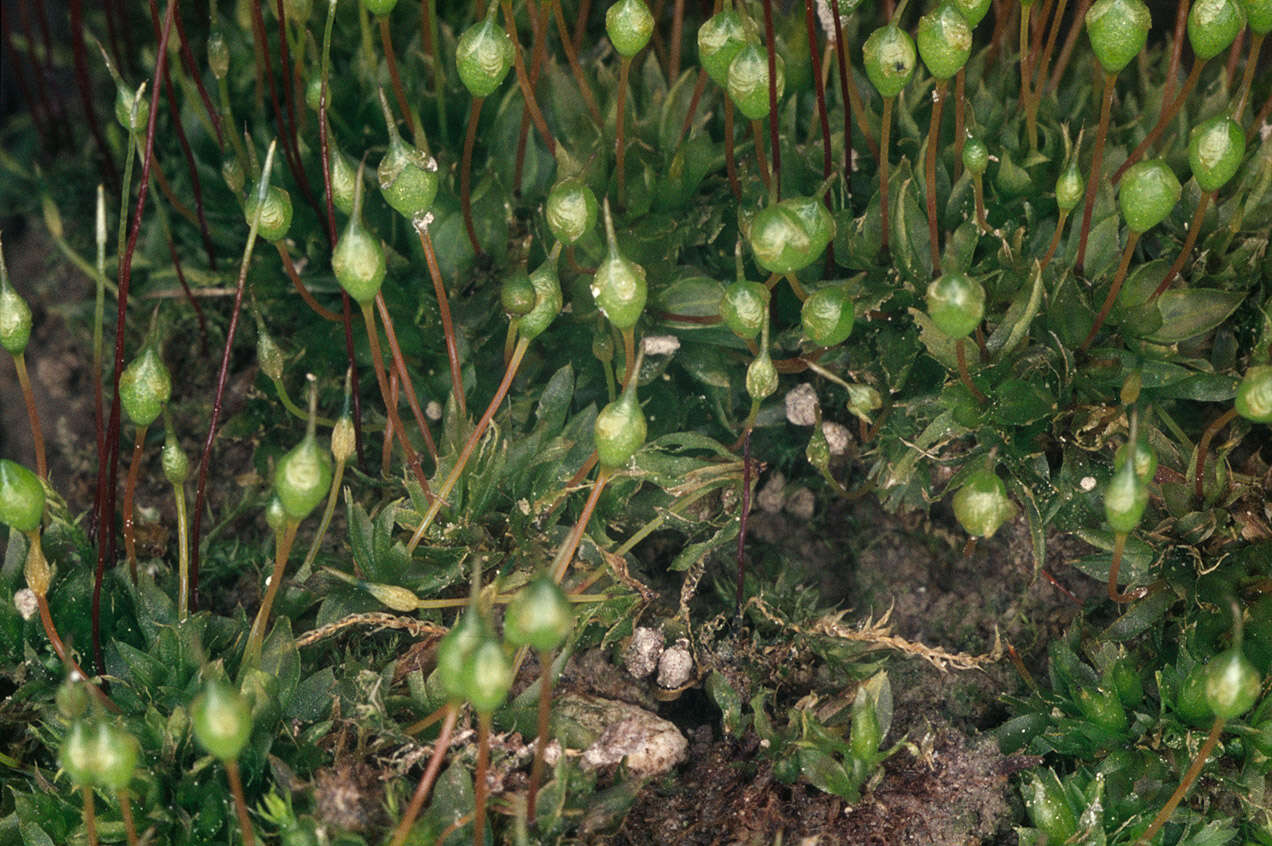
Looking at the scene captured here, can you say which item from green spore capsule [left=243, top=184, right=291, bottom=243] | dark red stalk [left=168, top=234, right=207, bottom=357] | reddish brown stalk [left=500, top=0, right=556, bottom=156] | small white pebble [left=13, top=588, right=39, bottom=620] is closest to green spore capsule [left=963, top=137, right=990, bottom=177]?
reddish brown stalk [left=500, top=0, right=556, bottom=156]

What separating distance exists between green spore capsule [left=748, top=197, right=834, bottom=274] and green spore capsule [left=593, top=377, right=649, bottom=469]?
180 mm

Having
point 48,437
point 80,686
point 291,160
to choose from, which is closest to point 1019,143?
point 291,160

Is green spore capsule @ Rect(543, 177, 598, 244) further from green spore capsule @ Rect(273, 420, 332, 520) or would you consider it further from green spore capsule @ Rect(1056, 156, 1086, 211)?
green spore capsule @ Rect(1056, 156, 1086, 211)

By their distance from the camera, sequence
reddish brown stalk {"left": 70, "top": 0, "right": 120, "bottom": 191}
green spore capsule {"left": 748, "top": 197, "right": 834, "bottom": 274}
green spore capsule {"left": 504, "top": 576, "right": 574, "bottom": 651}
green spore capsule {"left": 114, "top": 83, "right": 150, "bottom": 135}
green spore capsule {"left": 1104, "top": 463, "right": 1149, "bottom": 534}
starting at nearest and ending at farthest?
green spore capsule {"left": 504, "top": 576, "right": 574, "bottom": 651} < green spore capsule {"left": 1104, "top": 463, "right": 1149, "bottom": 534} < green spore capsule {"left": 748, "top": 197, "right": 834, "bottom": 274} < green spore capsule {"left": 114, "top": 83, "right": 150, "bottom": 135} < reddish brown stalk {"left": 70, "top": 0, "right": 120, "bottom": 191}

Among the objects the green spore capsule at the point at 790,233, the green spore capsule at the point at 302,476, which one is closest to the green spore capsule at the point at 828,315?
the green spore capsule at the point at 790,233

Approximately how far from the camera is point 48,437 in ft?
5.22

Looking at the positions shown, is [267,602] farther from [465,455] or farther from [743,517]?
[743,517]

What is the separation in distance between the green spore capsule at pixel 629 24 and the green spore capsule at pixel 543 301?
212 millimetres

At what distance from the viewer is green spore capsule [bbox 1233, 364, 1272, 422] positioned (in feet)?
3.18

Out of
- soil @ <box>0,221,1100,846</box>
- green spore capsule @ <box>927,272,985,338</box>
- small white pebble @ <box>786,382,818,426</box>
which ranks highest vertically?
green spore capsule @ <box>927,272,985,338</box>

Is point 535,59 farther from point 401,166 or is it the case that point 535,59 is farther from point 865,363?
point 865,363

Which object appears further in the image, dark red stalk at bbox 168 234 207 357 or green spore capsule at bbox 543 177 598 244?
dark red stalk at bbox 168 234 207 357

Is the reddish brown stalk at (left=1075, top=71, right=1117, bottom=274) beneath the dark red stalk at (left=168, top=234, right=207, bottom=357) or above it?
above

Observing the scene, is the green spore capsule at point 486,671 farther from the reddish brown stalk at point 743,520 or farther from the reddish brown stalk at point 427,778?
the reddish brown stalk at point 743,520
